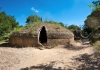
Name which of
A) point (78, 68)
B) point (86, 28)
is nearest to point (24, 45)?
point (78, 68)

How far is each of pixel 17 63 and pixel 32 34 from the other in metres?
6.28

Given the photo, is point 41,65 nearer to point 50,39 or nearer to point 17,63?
point 17,63

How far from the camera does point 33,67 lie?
7770 mm

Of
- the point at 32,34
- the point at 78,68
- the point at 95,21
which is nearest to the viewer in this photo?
the point at 78,68

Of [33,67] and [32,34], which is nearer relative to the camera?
[33,67]

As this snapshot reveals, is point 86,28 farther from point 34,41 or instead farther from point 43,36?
point 34,41

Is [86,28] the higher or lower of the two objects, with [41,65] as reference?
higher

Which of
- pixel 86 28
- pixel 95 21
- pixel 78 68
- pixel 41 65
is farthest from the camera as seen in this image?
pixel 86 28

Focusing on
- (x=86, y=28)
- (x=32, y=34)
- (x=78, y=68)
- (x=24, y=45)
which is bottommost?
(x=78, y=68)

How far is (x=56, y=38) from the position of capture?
15.0m

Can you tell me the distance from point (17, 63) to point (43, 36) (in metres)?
10.8

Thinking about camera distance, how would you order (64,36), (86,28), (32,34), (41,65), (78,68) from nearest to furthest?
(78,68), (41,65), (32,34), (64,36), (86,28)

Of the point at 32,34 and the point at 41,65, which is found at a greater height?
the point at 32,34

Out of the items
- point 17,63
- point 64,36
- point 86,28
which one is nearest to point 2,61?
point 17,63
